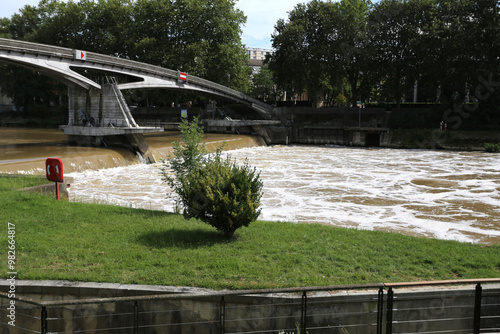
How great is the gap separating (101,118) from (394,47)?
33777mm

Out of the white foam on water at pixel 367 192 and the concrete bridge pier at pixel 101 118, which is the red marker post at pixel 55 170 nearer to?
the white foam on water at pixel 367 192

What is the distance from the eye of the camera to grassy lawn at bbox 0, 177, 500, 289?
7734mm

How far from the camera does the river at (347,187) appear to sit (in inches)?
623

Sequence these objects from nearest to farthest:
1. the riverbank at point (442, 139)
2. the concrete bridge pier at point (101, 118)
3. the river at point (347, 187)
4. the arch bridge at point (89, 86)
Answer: the river at point (347, 187) < the arch bridge at point (89, 86) < the concrete bridge pier at point (101, 118) < the riverbank at point (442, 139)

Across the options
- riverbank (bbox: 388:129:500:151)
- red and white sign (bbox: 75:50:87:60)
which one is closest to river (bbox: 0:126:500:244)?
riverbank (bbox: 388:129:500:151)

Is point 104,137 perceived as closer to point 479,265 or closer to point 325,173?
point 325,173

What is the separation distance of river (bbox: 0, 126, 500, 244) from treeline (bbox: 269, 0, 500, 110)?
12.6 m

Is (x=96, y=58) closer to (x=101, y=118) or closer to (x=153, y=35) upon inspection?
(x=101, y=118)

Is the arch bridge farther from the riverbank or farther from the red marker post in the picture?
the riverbank

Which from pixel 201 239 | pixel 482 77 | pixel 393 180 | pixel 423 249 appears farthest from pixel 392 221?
pixel 482 77

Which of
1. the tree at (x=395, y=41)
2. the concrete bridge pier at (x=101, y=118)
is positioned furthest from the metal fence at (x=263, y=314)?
the tree at (x=395, y=41)

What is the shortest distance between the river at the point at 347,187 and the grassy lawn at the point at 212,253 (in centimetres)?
403

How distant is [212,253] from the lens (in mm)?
8977

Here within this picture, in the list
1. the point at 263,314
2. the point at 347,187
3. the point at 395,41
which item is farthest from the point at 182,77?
the point at 263,314
